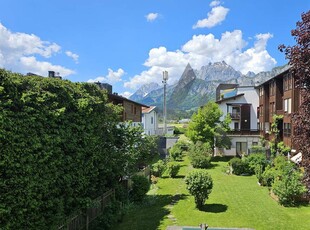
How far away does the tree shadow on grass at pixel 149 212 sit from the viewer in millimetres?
16062

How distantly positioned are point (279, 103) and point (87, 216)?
32.3 meters

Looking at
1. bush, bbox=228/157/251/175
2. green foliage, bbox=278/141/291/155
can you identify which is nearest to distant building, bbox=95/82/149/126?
bush, bbox=228/157/251/175

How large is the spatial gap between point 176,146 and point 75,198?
3473 centimetres

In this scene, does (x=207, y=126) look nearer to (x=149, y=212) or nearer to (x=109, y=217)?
(x=149, y=212)

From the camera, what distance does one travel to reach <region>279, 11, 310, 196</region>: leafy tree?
26.1ft

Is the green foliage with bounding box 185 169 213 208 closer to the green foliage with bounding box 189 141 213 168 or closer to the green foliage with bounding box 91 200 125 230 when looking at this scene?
the green foliage with bounding box 91 200 125 230

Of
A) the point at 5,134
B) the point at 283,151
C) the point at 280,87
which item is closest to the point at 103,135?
the point at 5,134

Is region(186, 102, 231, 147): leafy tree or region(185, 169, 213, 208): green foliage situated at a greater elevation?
region(186, 102, 231, 147): leafy tree

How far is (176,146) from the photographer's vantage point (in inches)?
1895

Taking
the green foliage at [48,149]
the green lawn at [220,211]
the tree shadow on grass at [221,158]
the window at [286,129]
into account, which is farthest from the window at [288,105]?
the green foliage at [48,149]

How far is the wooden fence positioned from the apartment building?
776 inches

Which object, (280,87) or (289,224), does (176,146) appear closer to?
(280,87)

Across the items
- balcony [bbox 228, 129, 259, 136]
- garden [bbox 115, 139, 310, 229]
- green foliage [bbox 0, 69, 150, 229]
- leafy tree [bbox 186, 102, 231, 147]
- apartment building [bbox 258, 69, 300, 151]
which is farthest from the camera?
balcony [bbox 228, 129, 259, 136]

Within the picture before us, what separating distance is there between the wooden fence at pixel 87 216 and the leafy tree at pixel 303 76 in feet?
32.0
